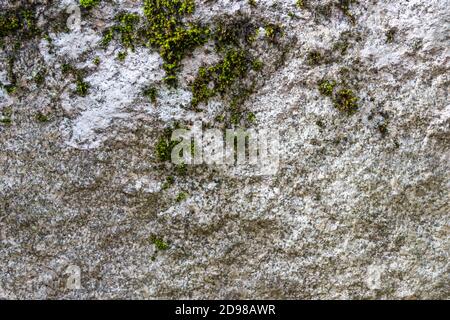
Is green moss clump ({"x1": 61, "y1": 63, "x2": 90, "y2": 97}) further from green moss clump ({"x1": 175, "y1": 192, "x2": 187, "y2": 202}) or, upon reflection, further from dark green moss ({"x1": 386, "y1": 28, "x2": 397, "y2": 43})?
dark green moss ({"x1": 386, "y1": 28, "x2": 397, "y2": 43})

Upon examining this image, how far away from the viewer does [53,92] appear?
1.99 metres

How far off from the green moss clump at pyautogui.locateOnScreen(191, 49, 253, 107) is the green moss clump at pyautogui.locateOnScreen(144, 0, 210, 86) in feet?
0.35

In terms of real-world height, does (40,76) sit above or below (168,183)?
above

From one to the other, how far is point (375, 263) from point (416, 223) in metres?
0.24

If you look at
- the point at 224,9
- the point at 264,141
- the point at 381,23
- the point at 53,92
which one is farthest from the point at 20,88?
the point at 381,23

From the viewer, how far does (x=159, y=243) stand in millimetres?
2074

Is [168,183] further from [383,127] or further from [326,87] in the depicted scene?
[383,127]

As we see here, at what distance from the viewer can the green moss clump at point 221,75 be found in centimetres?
199

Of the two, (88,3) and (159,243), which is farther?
(159,243)

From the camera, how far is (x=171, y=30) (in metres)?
1.96

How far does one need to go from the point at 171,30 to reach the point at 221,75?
263 millimetres

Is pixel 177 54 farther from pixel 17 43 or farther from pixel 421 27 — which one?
pixel 421 27

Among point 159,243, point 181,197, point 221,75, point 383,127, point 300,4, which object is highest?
point 300,4

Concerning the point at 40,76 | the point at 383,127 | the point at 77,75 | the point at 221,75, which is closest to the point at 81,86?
the point at 77,75
